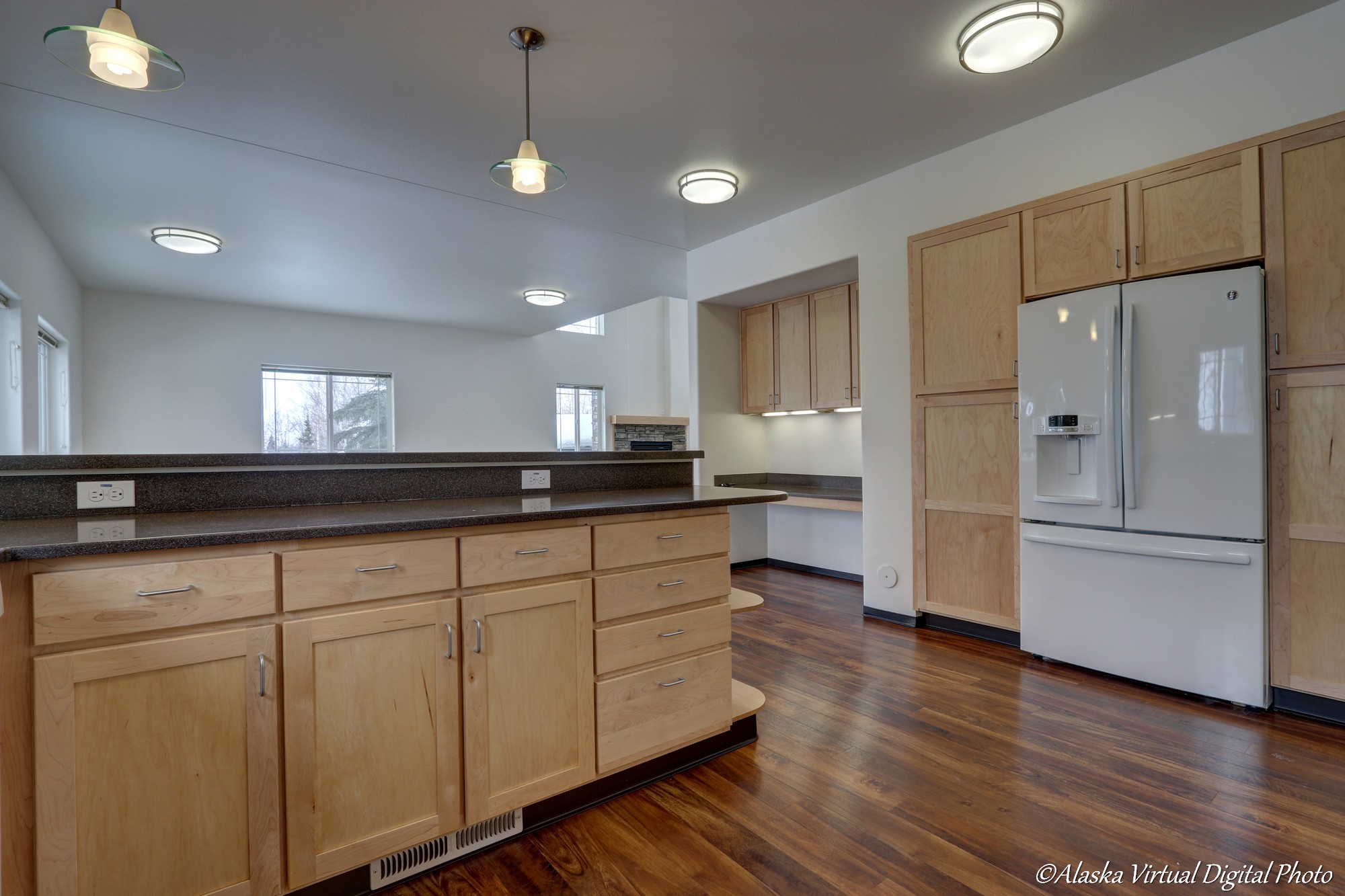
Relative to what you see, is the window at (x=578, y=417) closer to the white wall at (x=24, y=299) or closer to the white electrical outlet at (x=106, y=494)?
the white wall at (x=24, y=299)

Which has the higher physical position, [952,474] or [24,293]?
[24,293]

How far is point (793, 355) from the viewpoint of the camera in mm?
4914

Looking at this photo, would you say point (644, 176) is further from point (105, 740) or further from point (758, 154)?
point (105, 740)

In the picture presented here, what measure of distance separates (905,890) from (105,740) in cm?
171

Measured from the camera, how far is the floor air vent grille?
1.48 meters

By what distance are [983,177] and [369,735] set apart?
12.0 ft

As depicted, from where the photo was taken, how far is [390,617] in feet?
4.74

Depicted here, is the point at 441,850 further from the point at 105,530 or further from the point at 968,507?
the point at 968,507

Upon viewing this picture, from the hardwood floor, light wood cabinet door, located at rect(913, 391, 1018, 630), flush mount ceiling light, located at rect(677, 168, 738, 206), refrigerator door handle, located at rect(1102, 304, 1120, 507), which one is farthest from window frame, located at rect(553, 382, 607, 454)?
refrigerator door handle, located at rect(1102, 304, 1120, 507)

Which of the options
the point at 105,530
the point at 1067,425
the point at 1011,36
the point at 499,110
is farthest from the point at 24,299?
the point at 1067,425

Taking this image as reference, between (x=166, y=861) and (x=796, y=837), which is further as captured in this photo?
(x=796, y=837)

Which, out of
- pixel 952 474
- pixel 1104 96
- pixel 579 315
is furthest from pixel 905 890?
pixel 579 315

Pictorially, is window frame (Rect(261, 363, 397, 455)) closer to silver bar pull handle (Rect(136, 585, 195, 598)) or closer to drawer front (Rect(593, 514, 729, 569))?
drawer front (Rect(593, 514, 729, 569))

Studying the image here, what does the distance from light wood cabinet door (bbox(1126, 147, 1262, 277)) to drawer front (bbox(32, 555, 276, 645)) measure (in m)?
3.38
